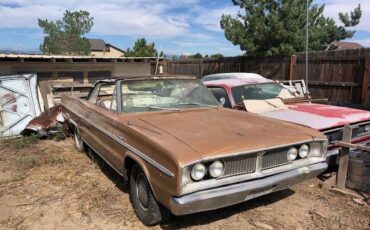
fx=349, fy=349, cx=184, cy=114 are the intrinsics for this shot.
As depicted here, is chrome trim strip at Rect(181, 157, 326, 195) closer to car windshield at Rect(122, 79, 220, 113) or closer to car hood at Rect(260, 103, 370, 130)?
car hood at Rect(260, 103, 370, 130)

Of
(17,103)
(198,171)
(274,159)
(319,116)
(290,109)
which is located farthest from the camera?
(17,103)

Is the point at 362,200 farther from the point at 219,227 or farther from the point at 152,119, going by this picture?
the point at 152,119

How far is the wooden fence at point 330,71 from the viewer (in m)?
11.1

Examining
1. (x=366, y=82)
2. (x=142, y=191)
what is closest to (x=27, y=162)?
(x=142, y=191)

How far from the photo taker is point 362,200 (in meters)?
4.39

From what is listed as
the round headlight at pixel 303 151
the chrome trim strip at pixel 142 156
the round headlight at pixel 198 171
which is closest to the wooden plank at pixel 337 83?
the round headlight at pixel 303 151

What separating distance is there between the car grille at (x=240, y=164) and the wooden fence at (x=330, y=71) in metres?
9.07

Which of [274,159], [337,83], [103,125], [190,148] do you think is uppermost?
[337,83]

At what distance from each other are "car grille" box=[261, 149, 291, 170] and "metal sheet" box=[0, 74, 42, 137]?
7984 millimetres

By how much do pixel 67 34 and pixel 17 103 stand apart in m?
30.8

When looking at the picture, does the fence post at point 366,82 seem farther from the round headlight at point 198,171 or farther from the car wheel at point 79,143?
the round headlight at point 198,171

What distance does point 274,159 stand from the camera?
144 inches

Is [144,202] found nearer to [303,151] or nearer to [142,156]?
[142,156]

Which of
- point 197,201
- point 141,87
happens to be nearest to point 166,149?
point 197,201
